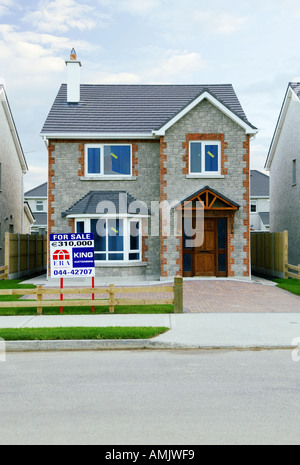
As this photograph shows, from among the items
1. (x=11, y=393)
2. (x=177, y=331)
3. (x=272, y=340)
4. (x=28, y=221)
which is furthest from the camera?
(x=28, y=221)

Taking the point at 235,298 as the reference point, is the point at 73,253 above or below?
above

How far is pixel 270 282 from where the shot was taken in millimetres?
20406

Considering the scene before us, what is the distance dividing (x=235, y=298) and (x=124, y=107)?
40.6 ft

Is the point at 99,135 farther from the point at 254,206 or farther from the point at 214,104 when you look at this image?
the point at 254,206

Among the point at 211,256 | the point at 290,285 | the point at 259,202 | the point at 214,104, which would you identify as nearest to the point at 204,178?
the point at 214,104

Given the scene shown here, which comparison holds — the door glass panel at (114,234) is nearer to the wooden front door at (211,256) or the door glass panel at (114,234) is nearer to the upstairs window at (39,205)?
the wooden front door at (211,256)

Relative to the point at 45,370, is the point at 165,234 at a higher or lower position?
higher

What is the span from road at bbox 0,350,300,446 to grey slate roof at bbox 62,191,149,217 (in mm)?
12534

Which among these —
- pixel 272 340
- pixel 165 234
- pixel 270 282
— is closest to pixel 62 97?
A: pixel 165 234

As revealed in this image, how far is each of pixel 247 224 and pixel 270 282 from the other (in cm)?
269

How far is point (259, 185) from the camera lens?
173 feet

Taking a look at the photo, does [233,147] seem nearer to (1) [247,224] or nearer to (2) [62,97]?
(1) [247,224]
